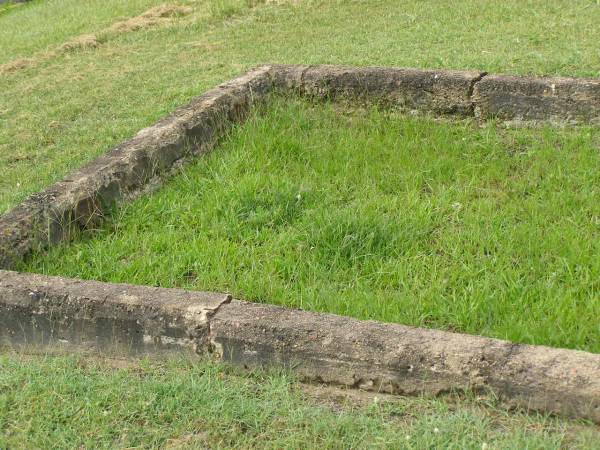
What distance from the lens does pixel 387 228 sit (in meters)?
4.14

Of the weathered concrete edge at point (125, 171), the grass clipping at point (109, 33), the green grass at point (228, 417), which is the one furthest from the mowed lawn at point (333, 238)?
the grass clipping at point (109, 33)

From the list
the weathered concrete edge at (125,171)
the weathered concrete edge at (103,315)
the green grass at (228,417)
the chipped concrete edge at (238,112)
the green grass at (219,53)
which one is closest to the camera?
the green grass at (228,417)

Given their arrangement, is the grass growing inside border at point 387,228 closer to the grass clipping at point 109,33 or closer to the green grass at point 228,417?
→ the green grass at point 228,417

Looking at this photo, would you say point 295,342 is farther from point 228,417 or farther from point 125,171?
point 125,171

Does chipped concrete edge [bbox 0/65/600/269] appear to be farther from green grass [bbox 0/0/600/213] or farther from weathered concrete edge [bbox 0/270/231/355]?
green grass [bbox 0/0/600/213]

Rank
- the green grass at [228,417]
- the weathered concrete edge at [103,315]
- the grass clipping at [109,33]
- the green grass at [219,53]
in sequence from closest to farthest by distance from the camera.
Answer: the green grass at [228,417]
the weathered concrete edge at [103,315]
the green grass at [219,53]
the grass clipping at [109,33]

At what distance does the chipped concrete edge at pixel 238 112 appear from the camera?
4.34 metres

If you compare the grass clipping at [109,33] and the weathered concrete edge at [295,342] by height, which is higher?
the grass clipping at [109,33]

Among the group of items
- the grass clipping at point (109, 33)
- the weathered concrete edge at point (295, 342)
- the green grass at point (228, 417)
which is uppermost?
the grass clipping at point (109, 33)

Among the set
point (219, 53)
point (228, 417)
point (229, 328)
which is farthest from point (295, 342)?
point (219, 53)

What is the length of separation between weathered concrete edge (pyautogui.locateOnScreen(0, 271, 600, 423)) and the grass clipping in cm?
658

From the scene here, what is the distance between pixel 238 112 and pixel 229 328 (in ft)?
9.44

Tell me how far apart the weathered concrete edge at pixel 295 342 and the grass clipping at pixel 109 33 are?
6.58m

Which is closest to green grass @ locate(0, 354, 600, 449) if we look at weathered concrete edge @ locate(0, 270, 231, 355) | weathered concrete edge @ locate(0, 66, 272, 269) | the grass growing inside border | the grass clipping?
weathered concrete edge @ locate(0, 270, 231, 355)
